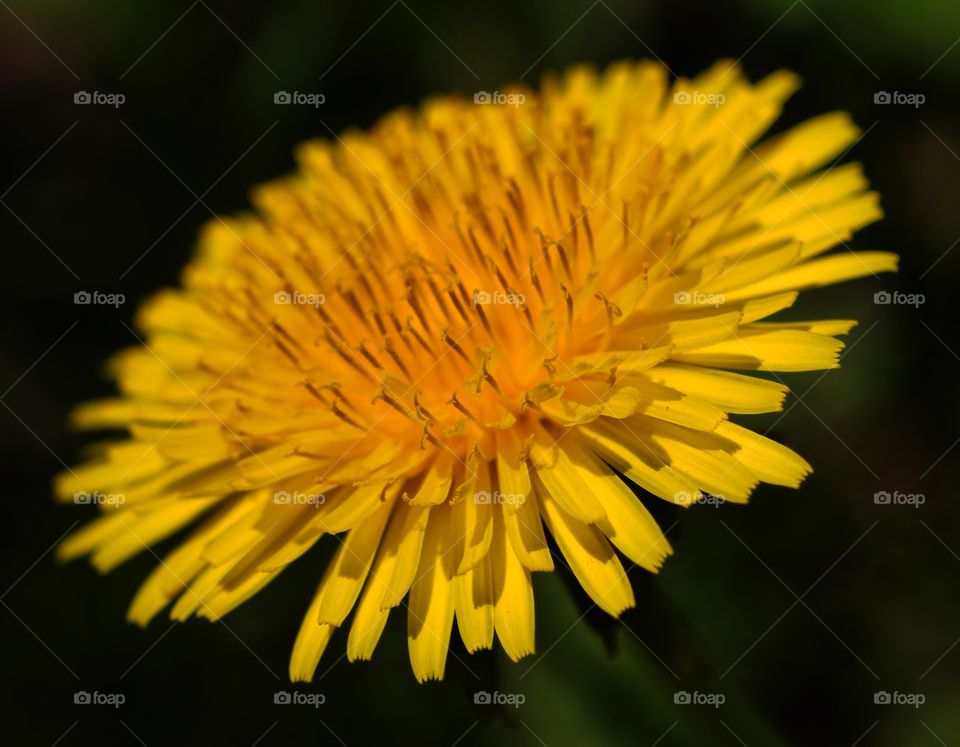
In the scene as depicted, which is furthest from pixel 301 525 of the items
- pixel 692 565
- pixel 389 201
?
pixel 692 565

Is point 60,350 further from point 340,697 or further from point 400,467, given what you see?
point 400,467

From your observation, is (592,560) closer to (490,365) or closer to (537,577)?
(490,365)

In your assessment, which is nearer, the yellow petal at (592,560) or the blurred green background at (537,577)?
the yellow petal at (592,560)

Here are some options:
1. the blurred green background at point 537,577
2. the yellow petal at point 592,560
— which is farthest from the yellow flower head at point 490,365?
the blurred green background at point 537,577

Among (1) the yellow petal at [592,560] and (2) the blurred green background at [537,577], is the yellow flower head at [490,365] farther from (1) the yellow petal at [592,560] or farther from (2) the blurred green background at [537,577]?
(2) the blurred green background at [537,577]

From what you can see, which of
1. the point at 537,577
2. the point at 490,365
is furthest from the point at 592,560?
the point at 537,577

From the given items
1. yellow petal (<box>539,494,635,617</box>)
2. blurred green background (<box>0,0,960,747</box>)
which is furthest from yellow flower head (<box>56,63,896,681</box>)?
blurred green background (<box>0,0,960,747</box>)
